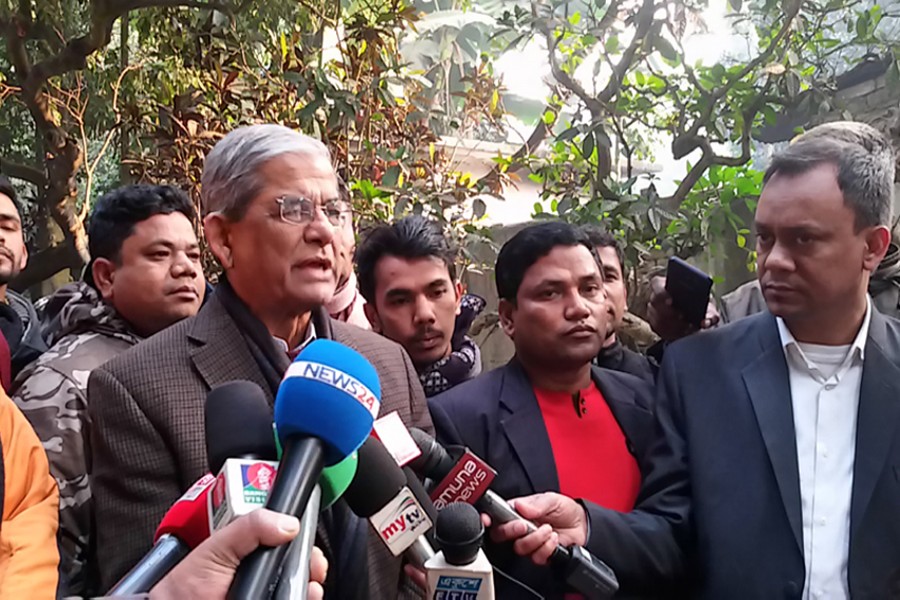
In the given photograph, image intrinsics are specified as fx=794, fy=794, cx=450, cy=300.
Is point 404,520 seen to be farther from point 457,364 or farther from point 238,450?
point 457,364

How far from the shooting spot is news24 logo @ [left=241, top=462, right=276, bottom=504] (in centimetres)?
88

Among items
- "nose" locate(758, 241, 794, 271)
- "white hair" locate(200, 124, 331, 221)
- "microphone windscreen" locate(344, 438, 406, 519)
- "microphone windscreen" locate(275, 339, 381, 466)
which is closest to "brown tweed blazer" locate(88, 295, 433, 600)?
"white hair" locate(200, 124, 331, 221)

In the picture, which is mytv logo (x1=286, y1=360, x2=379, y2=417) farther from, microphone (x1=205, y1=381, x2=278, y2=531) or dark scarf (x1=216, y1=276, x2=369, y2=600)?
dark scarf (x1=216, y1=276, x2=369, y2=600)

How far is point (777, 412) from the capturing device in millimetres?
1811

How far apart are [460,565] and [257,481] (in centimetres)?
37

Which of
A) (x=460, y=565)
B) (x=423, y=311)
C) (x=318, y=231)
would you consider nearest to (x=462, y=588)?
(x=460, y=565)

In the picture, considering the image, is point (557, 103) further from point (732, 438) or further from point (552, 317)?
point (732, 438)

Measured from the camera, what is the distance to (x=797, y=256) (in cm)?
180

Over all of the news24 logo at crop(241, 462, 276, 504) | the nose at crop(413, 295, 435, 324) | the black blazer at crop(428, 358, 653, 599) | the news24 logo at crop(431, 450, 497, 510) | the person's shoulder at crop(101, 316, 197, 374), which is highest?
the news24 logo at crop(241, 462, 276, 504)

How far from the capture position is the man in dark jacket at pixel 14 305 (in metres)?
2.44

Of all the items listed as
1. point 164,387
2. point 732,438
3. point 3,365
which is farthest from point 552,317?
point 3,365

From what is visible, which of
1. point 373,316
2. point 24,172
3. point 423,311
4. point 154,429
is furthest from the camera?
point 24,172

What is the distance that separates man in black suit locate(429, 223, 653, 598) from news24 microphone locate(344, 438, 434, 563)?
2.23 feet

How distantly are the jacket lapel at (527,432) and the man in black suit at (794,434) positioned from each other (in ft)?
0.57
